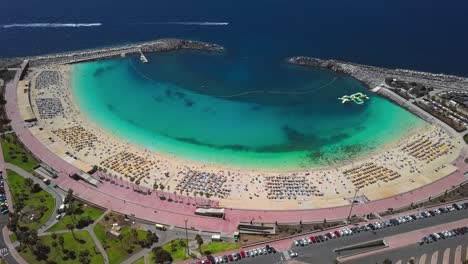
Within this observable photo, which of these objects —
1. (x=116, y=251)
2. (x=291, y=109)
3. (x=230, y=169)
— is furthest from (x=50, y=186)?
(x=291, y=109)

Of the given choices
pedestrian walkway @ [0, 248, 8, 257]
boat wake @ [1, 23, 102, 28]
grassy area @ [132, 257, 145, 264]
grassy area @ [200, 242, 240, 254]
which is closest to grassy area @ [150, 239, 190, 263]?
grassy area @ [132, 257, 145, 264]

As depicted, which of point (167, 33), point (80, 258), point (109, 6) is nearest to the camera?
point (80, 258)

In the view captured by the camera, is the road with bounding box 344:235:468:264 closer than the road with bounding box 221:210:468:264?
No

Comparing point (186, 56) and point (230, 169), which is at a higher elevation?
point (186, 56)

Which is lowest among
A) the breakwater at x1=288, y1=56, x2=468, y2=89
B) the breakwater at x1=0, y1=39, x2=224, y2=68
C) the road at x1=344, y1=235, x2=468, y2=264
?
the road at x1=344, y1=235, x2=468, y2=264

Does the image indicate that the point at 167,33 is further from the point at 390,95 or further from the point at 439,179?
the point at 439,179

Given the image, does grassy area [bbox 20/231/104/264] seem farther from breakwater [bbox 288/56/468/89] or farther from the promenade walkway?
breakwater [bbox 288/56/468/89]

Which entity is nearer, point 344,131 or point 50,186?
point 50,186
